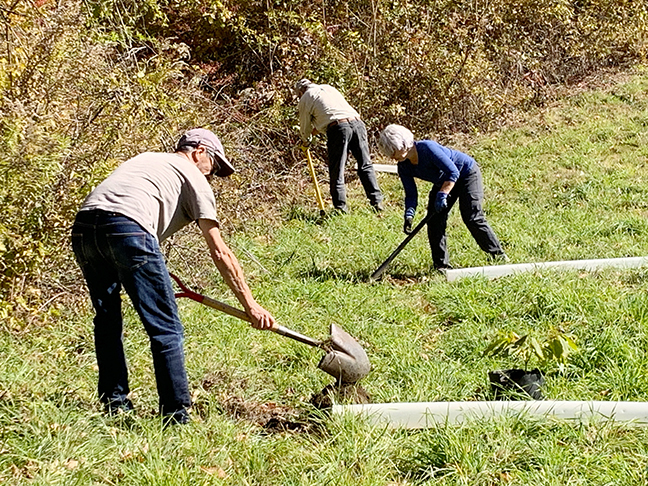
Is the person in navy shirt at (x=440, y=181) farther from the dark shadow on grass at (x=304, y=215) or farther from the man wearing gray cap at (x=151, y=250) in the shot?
the man wearing gray cap at (x=151, y=250)

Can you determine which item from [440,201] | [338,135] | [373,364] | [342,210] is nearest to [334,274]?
[440,201]

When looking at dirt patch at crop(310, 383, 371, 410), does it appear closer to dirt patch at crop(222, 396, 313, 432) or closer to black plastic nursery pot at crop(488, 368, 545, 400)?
dirt patch at crop(222, 396, 313, 432)

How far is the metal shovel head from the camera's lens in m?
4.02

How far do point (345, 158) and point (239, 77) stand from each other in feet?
15.0

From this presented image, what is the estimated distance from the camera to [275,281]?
697cm

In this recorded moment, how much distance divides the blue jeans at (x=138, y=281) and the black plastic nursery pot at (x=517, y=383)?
5.68ft

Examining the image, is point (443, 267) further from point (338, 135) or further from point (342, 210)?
point (338, 135)

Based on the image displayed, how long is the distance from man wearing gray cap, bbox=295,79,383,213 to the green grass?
0.65m

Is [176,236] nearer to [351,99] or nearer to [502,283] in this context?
[502,283]

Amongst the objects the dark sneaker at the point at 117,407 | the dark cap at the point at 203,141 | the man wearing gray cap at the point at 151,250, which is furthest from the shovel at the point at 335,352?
the dark cap at the point at 203,141

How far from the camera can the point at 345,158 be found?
9.71 m

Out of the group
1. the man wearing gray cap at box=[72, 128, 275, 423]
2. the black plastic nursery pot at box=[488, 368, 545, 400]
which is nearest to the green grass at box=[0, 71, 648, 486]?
the black plastic nursery pot at box=[488, 368, 545, 400]

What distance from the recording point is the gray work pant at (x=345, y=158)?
9.60 m

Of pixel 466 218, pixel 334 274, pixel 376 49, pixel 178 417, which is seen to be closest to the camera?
pixel 178 417
